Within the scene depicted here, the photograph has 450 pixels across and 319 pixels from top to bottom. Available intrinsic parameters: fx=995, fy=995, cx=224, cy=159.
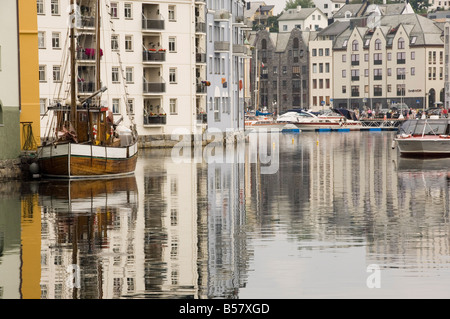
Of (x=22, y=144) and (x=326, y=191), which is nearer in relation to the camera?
(x=326, y=191)

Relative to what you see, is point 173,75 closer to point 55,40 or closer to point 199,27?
point 199,27

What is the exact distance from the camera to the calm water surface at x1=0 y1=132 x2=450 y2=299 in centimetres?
2014

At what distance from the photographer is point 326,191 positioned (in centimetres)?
4294

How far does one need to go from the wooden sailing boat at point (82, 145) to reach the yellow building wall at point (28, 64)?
146 cm

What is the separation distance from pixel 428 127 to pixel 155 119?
27.6m

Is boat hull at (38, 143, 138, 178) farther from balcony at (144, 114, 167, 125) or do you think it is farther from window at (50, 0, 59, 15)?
balcony at (144, 114, 167, 125)

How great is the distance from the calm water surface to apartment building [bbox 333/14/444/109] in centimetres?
13453

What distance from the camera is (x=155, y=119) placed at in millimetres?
88875

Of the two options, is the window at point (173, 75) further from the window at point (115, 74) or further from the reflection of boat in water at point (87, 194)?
the reflection of boat in water at point (87, 194)

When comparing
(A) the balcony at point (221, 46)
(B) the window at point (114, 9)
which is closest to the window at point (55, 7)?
(B) the window at point (114, 9)
